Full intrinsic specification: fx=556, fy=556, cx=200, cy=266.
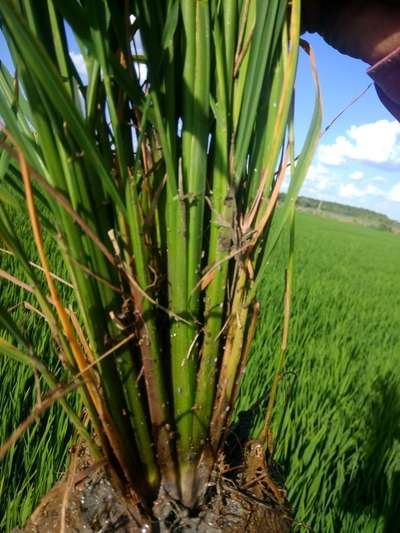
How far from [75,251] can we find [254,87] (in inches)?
9.6

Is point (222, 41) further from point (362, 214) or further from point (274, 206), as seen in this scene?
point (362, 214)

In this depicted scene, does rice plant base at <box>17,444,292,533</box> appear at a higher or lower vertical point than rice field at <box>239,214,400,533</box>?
higher

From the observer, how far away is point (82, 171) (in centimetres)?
52

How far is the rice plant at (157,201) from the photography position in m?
0.50

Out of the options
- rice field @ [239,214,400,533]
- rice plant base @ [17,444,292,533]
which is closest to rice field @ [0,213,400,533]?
rice field @ [239,214,400,533]

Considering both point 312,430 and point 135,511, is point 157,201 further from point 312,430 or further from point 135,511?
point 312,430

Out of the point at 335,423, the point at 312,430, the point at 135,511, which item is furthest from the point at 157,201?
the point at 335,423

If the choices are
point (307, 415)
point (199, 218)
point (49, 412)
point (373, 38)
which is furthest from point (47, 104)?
point (307, 415)

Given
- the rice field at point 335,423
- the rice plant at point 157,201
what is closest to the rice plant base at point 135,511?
the rice plant at point 157,201

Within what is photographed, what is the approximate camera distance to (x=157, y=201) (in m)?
0.57

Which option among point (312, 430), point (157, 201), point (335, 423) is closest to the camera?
point (157, 201)

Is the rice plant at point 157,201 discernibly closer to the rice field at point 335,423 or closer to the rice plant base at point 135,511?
the rice plant base at point 135,511

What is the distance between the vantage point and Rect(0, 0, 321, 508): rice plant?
0.50 meters

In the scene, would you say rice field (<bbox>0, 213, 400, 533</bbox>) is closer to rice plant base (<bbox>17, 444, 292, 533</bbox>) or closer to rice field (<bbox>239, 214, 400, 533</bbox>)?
rice field (<bbox>239, 214, 400, 533</bbox>)
